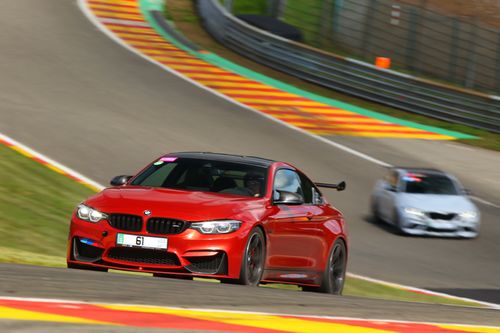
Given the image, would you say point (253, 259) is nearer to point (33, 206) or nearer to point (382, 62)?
point (33, 206)

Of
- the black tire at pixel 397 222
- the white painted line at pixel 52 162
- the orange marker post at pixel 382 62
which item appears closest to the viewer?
the white painted line at pixel 52 162

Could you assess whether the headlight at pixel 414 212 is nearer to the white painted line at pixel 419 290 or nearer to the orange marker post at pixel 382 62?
the white painted line at pixel 419 290

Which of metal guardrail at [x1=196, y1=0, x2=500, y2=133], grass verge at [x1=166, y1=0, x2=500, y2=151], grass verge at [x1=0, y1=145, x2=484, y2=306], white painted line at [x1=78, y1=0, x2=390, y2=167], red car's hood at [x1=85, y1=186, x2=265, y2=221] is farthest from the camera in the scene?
metal guardrail at [x1=196, y1=0, x2=500, y2=133]

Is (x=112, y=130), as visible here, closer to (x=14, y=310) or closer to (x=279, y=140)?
(x=279, y=140)

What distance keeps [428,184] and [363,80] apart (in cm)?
1009

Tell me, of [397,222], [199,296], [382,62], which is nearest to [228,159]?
[199,296]

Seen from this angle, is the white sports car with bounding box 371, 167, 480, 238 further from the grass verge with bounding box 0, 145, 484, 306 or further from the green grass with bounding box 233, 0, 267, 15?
the green grass with bounding box 233, 0, 267, 15

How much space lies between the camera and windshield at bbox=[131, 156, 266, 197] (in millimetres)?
11242

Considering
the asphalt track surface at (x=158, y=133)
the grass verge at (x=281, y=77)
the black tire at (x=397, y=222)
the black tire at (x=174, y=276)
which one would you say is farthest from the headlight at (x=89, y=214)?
the grass verge at (x=281, y=77)

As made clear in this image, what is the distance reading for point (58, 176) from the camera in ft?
61.2

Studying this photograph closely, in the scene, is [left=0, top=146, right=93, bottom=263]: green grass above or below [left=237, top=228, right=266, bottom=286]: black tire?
below

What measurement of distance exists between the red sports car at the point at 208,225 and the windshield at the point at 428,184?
9.10 meters

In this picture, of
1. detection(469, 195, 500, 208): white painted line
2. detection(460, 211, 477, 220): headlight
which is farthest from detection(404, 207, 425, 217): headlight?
detection(469, 195, 500, 208): white painted line

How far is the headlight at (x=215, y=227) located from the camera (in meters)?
10.2
